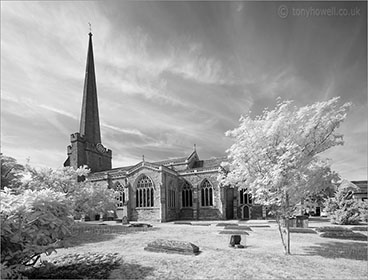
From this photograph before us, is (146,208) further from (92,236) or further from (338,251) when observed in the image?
(338,251)

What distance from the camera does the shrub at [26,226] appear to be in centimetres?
631

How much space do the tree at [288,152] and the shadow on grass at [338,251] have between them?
188 centimetres

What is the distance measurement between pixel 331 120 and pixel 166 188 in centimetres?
2693

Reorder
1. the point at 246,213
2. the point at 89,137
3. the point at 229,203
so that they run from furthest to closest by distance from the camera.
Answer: the point at 89,137 < the point at 229,203 < the point at 246,213

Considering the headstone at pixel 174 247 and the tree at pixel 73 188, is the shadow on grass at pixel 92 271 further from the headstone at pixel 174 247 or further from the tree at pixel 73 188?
the tree at pixel 73 188

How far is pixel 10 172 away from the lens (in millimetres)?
17625

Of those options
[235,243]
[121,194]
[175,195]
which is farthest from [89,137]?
[235,243]

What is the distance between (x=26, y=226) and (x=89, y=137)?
44.9m

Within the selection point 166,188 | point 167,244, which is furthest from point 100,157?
point 167,244

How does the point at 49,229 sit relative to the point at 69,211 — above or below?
below

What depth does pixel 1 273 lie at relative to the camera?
570 cm

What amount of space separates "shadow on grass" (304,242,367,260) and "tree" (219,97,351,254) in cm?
188

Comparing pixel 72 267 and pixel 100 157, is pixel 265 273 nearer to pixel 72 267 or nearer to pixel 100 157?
pixel 72 267

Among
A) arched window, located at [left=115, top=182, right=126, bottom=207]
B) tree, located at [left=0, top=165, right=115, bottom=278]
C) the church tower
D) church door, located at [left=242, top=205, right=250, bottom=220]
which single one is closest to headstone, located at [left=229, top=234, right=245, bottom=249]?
tree, located at [left=0, top=165, right=115, bottom=278]
